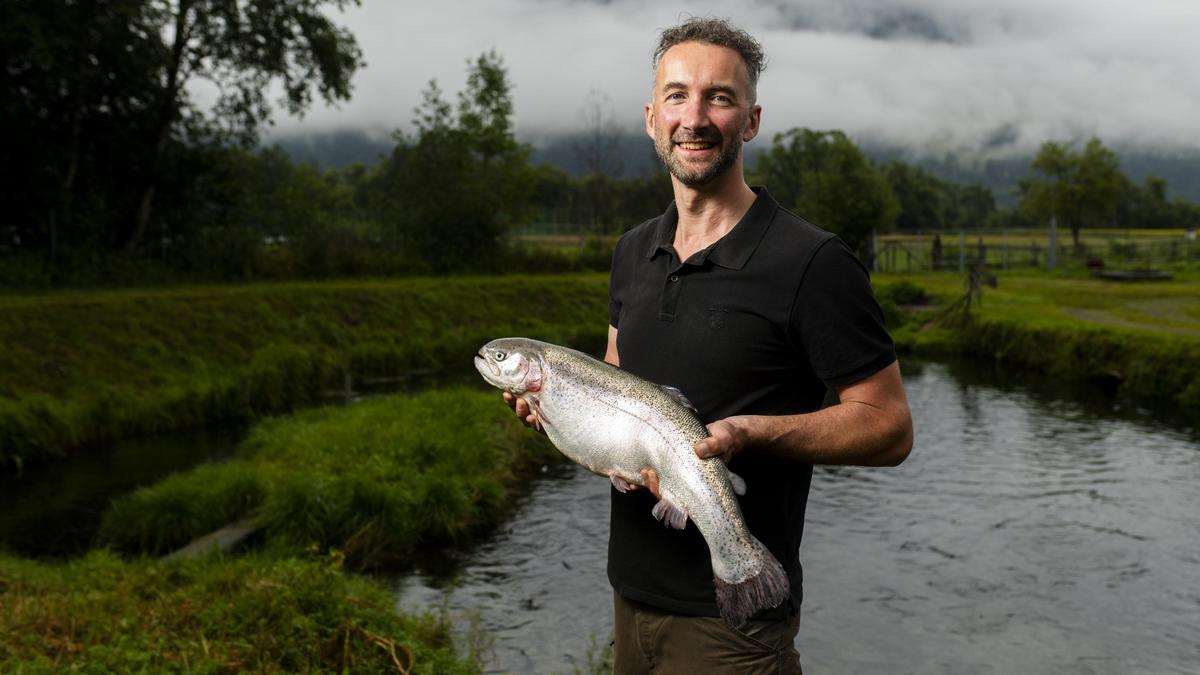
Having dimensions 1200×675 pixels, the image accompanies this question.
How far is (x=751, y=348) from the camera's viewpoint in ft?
10.0

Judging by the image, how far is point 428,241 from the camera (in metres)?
39.1

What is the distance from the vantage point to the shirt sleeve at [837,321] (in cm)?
294

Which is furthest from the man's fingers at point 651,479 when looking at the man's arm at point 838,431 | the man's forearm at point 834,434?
the man's forearm at point 834,434

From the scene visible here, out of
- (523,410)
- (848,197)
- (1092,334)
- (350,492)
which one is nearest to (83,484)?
(350,492)

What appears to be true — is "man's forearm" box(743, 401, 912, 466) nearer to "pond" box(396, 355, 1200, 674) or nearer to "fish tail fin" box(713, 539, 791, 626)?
"fish tail fin" box(713, 539, 791, 626)

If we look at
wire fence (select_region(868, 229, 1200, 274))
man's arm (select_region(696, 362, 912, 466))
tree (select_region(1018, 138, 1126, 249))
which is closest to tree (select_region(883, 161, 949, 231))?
tree (select_region(1018, 138, 1126, 249))

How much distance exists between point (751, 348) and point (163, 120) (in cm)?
3268

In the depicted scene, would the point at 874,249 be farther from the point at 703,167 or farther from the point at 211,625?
the point at 703,167

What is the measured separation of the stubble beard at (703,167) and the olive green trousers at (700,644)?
1.30 metres

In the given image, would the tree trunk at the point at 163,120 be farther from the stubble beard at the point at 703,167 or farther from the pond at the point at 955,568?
the stubble beard at the point at 703,167

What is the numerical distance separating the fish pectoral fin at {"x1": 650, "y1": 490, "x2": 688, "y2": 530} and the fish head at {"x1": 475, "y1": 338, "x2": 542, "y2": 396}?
487mm

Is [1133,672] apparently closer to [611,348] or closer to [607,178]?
[611,348]

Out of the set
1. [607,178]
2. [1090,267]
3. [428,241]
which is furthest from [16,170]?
[607,178]

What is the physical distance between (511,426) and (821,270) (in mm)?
13667
